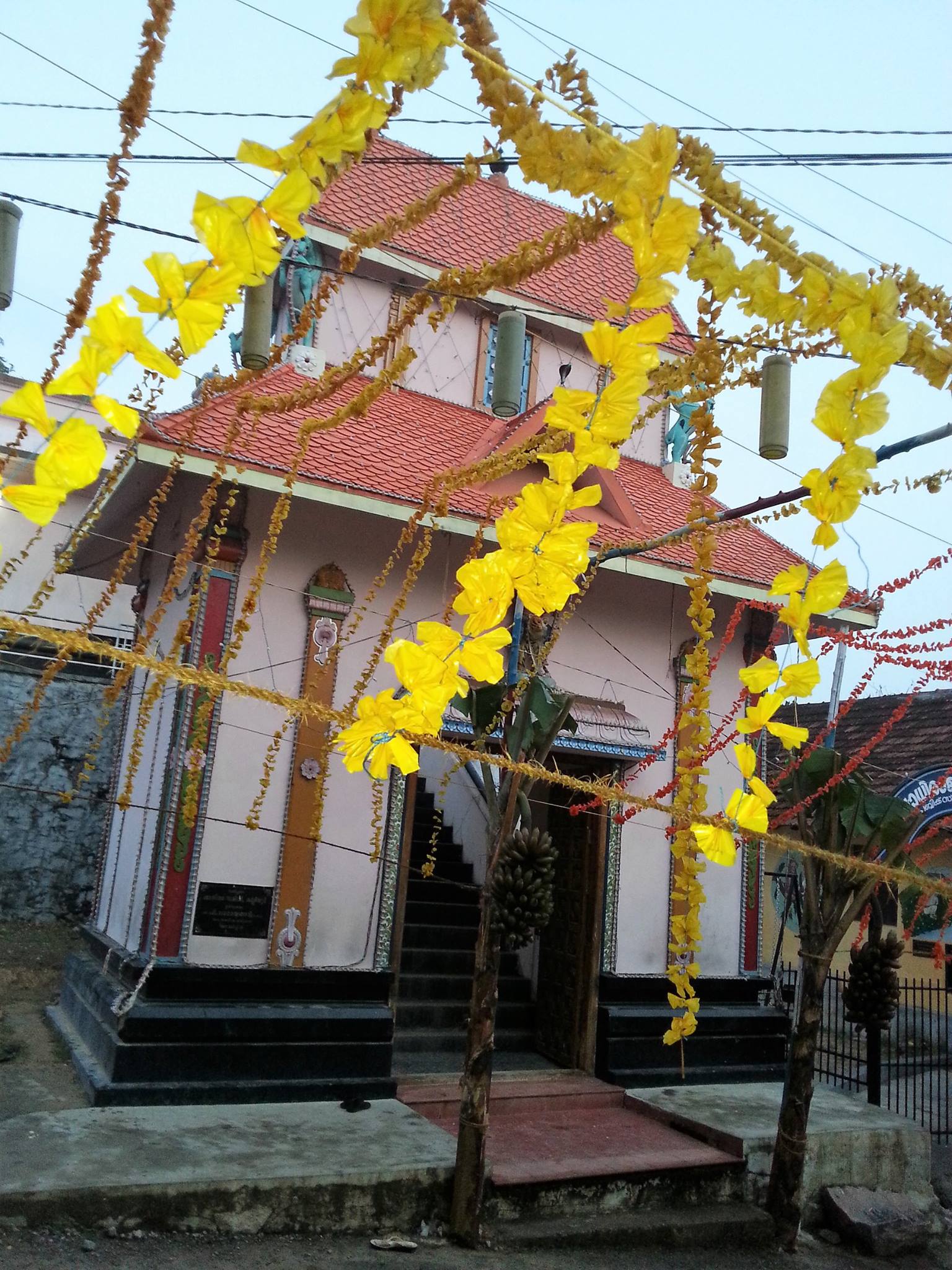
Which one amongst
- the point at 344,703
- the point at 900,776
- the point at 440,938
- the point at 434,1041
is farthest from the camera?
the point at 900,776

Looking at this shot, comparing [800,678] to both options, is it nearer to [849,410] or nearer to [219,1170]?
[849,410]

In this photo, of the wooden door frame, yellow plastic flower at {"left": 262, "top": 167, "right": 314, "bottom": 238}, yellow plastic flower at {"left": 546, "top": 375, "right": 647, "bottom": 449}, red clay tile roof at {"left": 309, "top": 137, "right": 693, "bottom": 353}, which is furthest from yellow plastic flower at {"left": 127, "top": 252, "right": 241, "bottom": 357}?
red clay tile roof at {"left": 309, "top": 137, "right": 693, "bottom": 353}

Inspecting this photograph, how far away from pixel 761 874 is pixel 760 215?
304 inches

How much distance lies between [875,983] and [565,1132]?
2.58m

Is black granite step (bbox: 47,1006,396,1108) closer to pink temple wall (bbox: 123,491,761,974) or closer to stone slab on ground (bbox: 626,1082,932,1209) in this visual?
pink temple wall (bbox: 123,491,761,974)

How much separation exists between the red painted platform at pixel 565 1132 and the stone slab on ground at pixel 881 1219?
0.97 meters

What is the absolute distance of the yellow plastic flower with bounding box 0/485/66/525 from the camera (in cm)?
196

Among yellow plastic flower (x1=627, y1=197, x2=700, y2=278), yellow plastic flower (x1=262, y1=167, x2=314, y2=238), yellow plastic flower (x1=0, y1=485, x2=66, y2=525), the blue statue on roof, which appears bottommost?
yellow plastic flower (x1=0, y1=485, x2=66, y2=525)

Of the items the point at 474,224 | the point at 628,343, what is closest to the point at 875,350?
the point at 628,343

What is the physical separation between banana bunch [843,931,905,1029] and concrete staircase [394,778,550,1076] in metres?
A: 2.83

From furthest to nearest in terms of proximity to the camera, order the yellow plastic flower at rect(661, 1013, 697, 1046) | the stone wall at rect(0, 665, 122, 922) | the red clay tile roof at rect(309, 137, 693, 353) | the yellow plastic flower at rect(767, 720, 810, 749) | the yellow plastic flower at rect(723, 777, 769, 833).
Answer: the stone wall at rect(0, 665, 122, 922) < the red clay tile roof at rect(309, 137, 693, 353) < the yellow plastic flower at rect(661, 1013, 697, 1046) < the yellow plastic flower at rect(767, 720, 810, 749) < the yellow plastic flower at rect(723, 777, 769, 833)

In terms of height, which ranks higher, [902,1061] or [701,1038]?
[701,1038]

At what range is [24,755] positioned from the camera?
13.4 metres

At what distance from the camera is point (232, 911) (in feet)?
23.6
